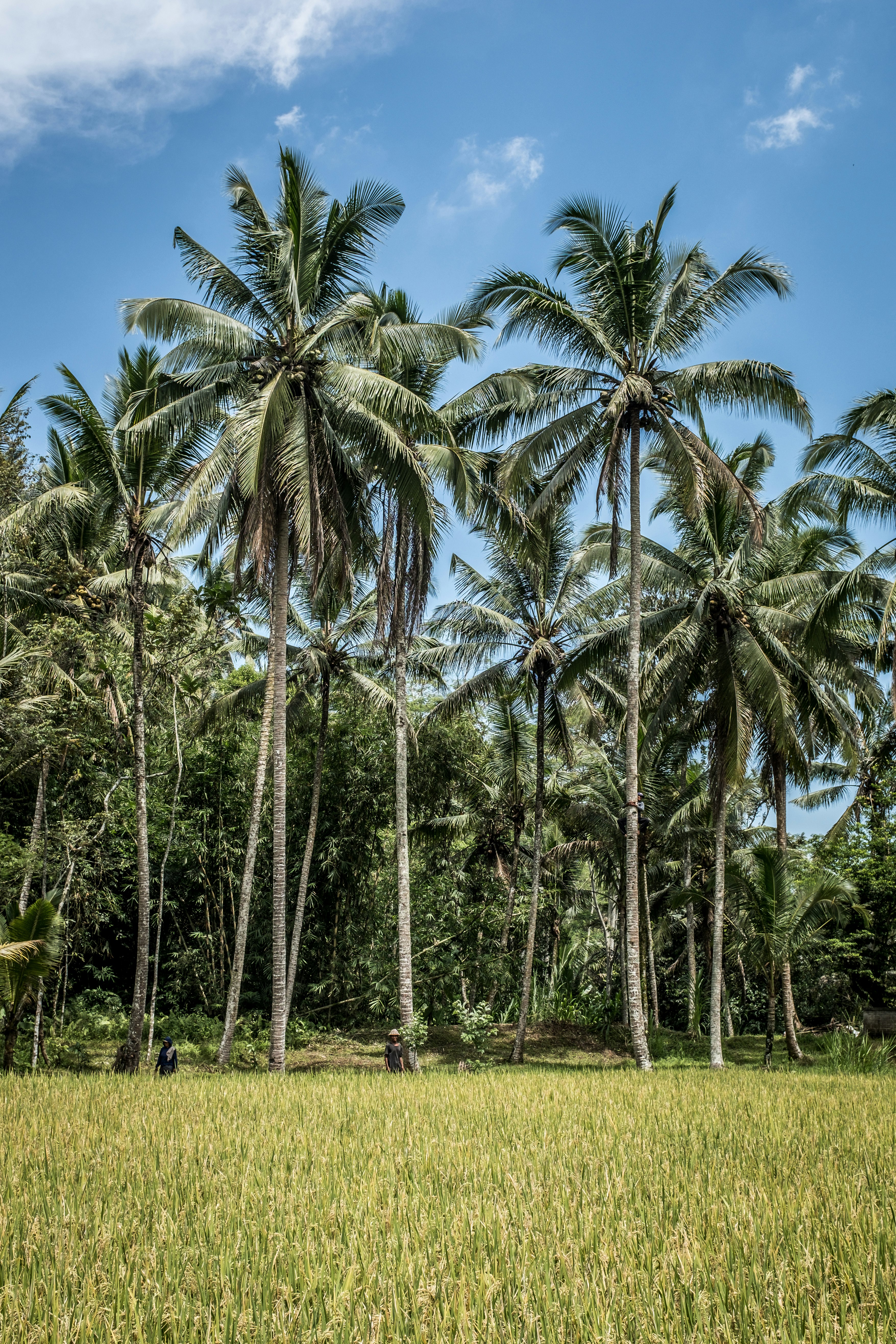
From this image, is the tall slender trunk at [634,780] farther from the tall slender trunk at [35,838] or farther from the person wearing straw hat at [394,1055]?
the tall slender trunk at [35,838]

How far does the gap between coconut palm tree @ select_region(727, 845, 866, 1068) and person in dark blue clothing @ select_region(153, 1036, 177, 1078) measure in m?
10.5

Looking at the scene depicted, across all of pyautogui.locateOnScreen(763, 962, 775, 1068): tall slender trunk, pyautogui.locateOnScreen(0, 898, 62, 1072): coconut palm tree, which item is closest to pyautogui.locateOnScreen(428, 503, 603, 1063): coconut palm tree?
pyautogui.locateOnScreen(763, 962, 775, 1068): tall slender trunk

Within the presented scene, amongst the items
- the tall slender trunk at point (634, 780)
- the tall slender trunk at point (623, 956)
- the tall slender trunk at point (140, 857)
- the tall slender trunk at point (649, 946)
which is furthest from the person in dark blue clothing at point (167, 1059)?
the tall slender trunk at point (649, 946)

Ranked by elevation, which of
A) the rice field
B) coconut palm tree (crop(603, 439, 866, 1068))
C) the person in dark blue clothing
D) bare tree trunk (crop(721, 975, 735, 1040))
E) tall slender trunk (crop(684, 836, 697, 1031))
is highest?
coconut palm tree (crop(603, 439, 866, 1068))

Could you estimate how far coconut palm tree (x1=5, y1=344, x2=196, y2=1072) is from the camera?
46.8 ft

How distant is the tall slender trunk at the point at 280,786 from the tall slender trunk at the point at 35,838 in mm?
4765

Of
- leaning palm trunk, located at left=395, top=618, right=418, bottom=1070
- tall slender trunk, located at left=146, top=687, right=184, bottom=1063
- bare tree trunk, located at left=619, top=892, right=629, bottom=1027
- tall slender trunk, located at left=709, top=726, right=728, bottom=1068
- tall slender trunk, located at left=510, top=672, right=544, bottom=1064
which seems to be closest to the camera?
leaning palm trunk, located at left=395, top=618, right=418, bottom=1070

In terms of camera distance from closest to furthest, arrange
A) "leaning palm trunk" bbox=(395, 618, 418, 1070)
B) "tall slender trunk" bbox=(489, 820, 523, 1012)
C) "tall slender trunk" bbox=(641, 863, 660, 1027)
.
A: "leaning palm trunk" bbox=(395, 618, 418, 1070), "tall slender trunk" bbox=(641, 863, 660, 1027), "tall slender trunk" bbox=(489, 820, 523, 1012)

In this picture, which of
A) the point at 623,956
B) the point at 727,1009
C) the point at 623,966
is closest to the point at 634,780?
the point at 623,966

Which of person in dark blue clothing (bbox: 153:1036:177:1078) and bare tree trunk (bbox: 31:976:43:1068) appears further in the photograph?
bare tree trunk (bbox: 31:976:43:1068)

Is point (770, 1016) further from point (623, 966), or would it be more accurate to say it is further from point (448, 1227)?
point (448, 1227)

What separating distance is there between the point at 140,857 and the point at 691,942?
16157mm

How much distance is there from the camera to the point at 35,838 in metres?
16.8

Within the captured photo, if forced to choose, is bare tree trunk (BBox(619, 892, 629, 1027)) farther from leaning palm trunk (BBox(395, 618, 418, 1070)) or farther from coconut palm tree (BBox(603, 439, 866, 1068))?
leaning palm trunk (BBox(395, 618, 418, 1070))
